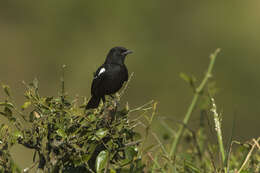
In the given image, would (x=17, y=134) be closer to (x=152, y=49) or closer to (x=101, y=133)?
(x=101, y=133)

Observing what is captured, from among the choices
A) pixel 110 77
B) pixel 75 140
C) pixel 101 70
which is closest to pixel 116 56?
pixel 101 70

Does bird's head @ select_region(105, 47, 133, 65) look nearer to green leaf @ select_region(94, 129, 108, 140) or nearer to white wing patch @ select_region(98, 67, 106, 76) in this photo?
white wing patch @ select_region(98, 67, 106, 76)

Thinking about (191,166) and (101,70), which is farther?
(101,70)

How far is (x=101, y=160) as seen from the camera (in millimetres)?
1600

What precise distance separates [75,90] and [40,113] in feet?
22.4

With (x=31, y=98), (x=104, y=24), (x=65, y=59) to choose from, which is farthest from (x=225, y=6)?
(x=31, y=98)

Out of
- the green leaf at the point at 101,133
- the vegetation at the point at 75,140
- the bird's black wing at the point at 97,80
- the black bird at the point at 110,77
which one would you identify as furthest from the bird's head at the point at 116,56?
the green leaf at the point at 101,133

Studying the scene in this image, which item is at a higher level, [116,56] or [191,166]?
[116,56]

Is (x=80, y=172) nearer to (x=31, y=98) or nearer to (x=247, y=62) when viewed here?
(x=31, y=98)

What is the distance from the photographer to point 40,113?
5.73 feet

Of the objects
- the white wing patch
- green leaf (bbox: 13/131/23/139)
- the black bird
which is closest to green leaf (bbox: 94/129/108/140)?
green leaf (bbox: 13/131/23/139)

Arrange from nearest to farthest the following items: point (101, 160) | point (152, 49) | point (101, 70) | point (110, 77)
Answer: point (101, 160), point (110, 77), point (101, 70), point (152, 49)

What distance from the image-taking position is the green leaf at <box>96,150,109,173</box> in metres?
1.58

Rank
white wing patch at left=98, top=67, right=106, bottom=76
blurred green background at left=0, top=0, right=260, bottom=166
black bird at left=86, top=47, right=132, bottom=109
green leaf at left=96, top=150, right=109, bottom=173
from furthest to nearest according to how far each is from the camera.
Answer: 1. blurred green background at left=0, top=0, right=260, bottom=166
2. white wing patch at left=98, top=67, right=106, bottom=76
3. black bird at left=86, top=47, right=132, bottom=109
4. green leaf at left=96, top=150, right=109, bottom=173
